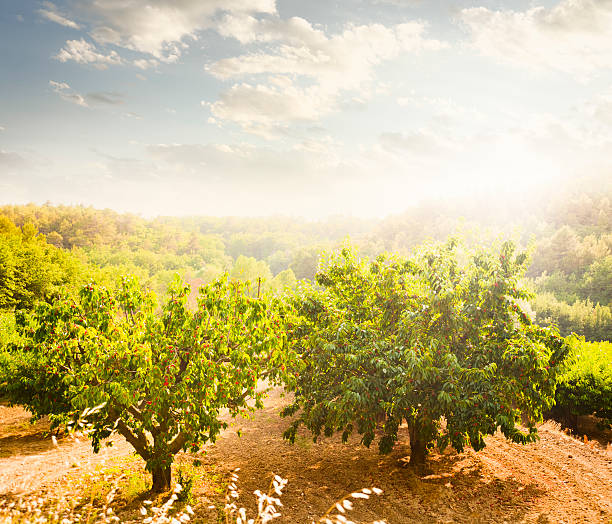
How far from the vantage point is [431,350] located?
9.57m

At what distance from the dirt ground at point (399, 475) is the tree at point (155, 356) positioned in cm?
131

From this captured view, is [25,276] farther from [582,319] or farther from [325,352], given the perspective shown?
[582,319]

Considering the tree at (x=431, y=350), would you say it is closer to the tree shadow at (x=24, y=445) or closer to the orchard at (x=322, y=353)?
the orchard at (x=322, y=353)

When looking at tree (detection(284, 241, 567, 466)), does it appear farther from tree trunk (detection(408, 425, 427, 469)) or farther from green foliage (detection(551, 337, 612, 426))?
green foliage (detection(551, 337, 612, 426))

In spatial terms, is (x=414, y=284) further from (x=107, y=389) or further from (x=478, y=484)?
(x=107, y=389)

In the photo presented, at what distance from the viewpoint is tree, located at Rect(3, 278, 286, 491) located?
804 centimetres

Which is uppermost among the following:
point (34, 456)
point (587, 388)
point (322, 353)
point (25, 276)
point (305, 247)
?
Result: point (305, 247)

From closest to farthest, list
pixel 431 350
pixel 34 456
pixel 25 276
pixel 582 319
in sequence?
pixel 431 350, pixel 34 456, pixel 25 276, pixel 582 319

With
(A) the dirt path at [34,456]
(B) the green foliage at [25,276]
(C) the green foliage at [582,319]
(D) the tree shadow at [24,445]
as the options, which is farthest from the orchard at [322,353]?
(C) the green foliage at [582,319]

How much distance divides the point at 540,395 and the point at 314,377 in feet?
19.7

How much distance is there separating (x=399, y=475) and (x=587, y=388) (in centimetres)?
829

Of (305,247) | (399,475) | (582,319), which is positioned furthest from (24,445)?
(305,247)

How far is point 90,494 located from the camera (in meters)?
9.44

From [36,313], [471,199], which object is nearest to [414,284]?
[36,313]
